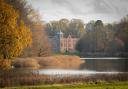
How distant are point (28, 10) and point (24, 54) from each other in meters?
3.19

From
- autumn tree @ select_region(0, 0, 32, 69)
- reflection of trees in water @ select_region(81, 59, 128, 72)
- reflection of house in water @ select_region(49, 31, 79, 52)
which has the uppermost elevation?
autumn tree @ select_region(0, 0, 32, 69)

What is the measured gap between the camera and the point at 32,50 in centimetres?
2372

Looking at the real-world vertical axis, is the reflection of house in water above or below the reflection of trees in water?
above

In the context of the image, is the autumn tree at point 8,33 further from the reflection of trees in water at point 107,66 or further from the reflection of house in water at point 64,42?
the reflection of house in water at point 64,42

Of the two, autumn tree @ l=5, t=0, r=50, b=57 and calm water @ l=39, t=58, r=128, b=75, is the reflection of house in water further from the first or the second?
calm water @ l=39, t=58, r=128, b=75

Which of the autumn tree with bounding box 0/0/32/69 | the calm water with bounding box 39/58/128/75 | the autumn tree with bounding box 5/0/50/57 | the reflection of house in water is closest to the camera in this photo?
the autumn tree with bounding box 0/0/32/69

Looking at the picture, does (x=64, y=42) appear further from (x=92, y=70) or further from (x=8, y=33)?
(x=8, y=33)

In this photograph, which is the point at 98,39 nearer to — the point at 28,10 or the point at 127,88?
the point at 28,10

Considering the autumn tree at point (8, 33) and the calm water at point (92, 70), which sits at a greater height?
the autumn tree at point (8, 33)

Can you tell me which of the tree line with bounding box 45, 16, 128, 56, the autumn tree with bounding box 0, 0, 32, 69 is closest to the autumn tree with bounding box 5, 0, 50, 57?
the tree line with bounding box 45, 16, 128, 56

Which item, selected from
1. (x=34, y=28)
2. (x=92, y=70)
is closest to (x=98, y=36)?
(x=34, y=28)

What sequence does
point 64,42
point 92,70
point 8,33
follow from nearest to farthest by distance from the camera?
point 8,33
point 92,70
point 64,42

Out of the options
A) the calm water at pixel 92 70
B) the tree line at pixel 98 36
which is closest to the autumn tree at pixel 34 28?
the calm water at pixel 92 70

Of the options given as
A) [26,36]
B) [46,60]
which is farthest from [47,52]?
[26,36]
